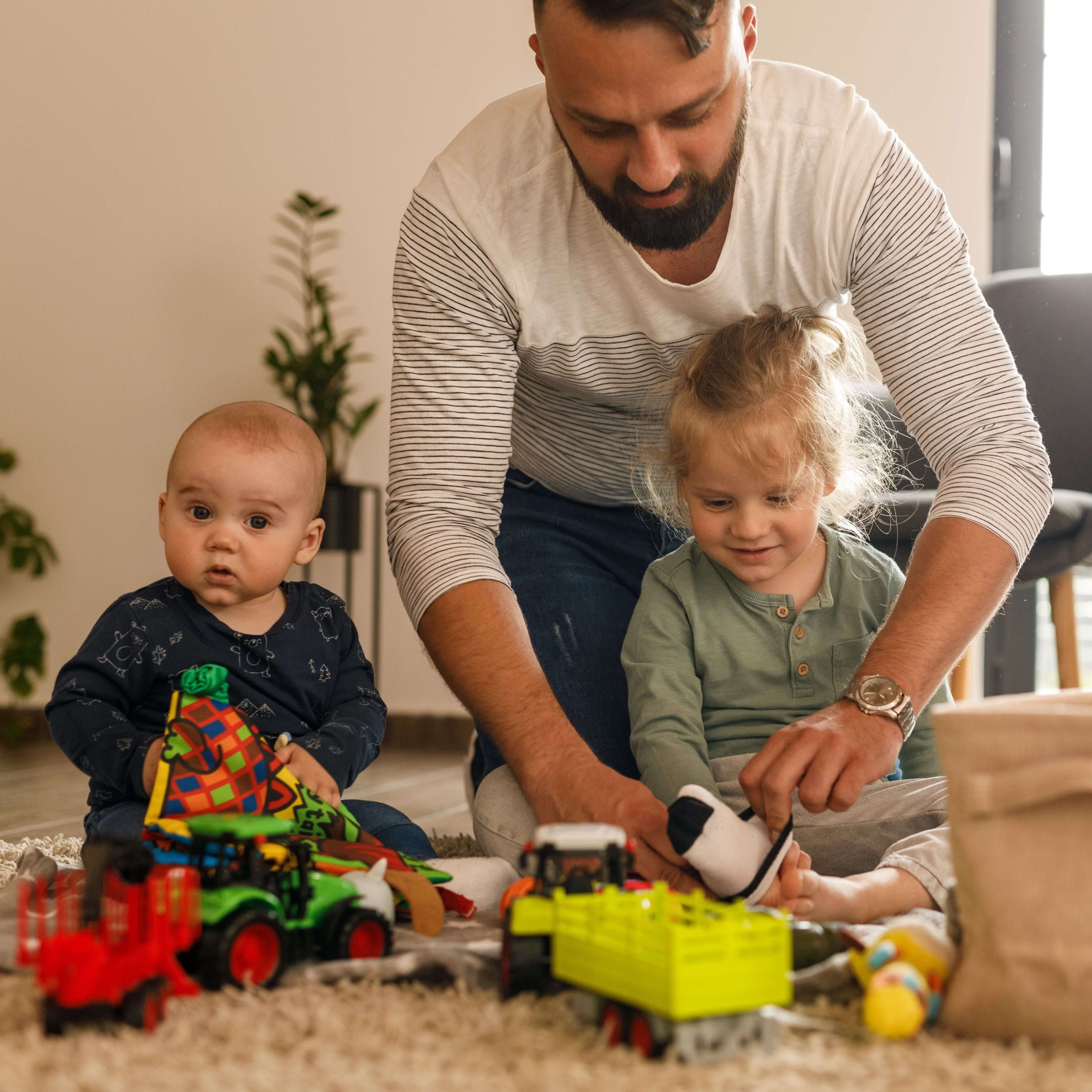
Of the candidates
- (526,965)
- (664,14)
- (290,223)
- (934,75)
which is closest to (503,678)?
(526,965)

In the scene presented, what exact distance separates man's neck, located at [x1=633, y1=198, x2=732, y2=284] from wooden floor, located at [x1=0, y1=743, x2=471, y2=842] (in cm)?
94

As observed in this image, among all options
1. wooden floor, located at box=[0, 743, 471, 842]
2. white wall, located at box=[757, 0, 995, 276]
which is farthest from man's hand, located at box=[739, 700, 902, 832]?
white wall, located at box=[757, 0, 995, 276]

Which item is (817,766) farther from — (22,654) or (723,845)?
(22,654)

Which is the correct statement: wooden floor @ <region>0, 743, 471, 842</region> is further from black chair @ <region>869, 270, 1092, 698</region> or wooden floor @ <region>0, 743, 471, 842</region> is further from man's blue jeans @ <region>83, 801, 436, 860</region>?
black chair @ <region>869, 270, 1092, 698</region>

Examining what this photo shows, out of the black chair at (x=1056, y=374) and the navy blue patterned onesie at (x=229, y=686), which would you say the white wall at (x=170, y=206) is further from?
the navy blue patterned onesie at (x=229, y=686)

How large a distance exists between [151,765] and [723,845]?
56cm

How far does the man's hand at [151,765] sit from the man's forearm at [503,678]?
30 cm

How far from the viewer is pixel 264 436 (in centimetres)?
130

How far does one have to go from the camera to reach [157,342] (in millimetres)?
3262

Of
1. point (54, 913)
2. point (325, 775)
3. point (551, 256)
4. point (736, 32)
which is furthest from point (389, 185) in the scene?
point (54, 913)

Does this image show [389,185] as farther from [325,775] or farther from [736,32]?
[325,775]

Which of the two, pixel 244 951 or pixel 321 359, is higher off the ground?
pixel 321 359

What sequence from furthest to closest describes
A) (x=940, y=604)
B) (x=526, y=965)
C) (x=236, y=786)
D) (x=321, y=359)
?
1. (x=321, y=359)
2. (x=940, y=604)
3. (x=236, y=786)
4. (x=526, y=965)

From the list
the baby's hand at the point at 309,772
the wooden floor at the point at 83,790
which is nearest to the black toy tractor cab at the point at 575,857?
the baby's hand at the point at 309,772
